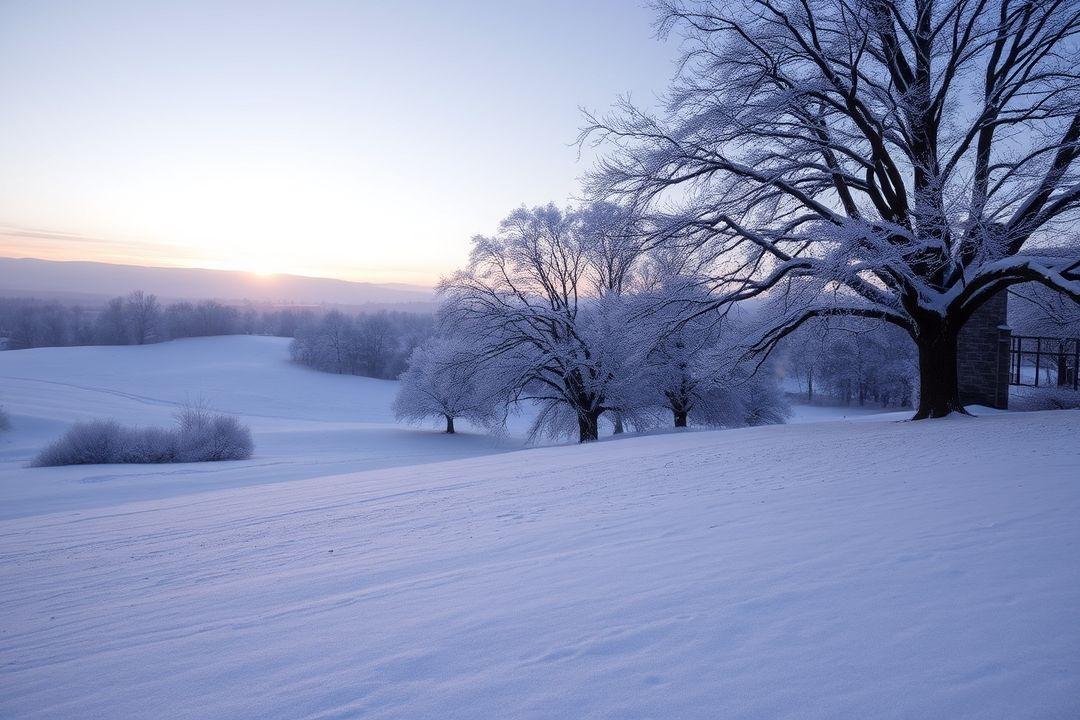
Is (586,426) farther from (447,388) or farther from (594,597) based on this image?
(594,597)

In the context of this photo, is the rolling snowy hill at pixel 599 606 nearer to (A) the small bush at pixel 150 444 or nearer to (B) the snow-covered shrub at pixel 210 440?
(B) the snow-covered shrub at pixel 210 440

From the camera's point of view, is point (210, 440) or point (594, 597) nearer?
point (594, 597)

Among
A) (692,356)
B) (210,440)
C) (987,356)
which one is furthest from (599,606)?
(210,440)

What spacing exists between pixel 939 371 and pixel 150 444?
77.9ft

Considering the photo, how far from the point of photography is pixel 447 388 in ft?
78.3

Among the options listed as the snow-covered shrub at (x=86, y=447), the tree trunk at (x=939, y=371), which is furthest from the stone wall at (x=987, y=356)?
the snow-covered shrub at (x=86, y=447)

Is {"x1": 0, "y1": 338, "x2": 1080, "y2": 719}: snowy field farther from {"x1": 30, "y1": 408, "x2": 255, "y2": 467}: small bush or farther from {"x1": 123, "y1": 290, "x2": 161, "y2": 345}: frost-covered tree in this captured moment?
{"x1": 123, "y1": 290, "x2": 161, "y2": 345}: frost-covered tree

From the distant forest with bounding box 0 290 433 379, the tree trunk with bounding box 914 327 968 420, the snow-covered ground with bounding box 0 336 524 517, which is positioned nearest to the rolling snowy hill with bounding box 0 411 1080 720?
the tree trunk with bounding box 914 327 968 420

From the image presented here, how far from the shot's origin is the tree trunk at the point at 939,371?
12.0m

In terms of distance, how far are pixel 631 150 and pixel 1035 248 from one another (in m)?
8.20

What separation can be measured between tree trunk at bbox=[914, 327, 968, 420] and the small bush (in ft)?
71.1

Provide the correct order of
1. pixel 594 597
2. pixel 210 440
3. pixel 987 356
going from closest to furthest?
pixel 594 597
pixel 987 356
pixel 210 440

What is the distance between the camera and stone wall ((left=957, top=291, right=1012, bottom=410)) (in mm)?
15195

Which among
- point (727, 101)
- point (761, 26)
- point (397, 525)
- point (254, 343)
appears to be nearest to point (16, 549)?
point (397, 525)
